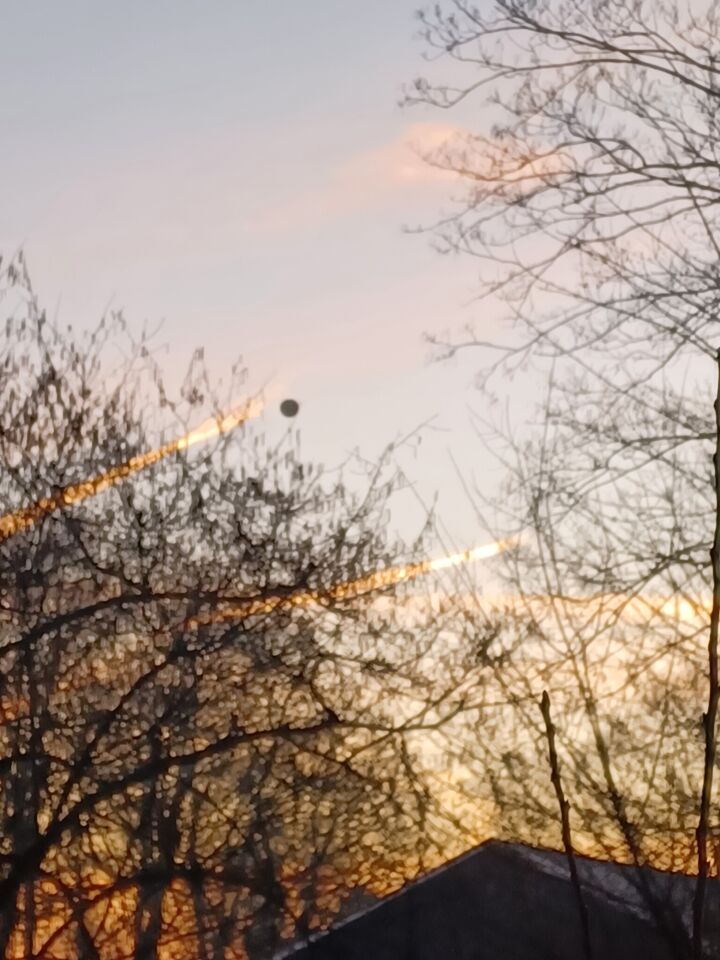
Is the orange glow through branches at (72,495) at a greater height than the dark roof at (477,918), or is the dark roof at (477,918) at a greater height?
the orange glow through branches at (72,495)

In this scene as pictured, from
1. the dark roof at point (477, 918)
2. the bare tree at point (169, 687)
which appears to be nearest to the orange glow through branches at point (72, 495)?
the bare tree at point (169, 687)

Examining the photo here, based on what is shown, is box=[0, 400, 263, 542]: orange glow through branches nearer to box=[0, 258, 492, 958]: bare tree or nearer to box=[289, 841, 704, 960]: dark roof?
box=[0, 258, 492, 958]: bare tree

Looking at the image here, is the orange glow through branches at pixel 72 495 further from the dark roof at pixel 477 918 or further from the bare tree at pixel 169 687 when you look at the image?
the dark roof at pixel 477 918

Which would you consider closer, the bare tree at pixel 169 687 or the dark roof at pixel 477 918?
the bare tree at pixel 169 687

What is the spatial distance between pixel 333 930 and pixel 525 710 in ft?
19.1

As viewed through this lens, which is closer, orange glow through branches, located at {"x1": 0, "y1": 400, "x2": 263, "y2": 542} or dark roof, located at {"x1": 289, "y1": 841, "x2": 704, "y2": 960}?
orange glow through branches, located at {"x1": 0, "y1": 400, "x2": 263, "y2": 542}

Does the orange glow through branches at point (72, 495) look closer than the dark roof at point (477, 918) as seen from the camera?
Yes

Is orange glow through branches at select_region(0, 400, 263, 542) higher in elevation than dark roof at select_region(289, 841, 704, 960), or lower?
higher

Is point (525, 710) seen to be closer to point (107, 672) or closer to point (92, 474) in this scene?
point (107, 672)

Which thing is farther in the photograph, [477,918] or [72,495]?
[477,918]

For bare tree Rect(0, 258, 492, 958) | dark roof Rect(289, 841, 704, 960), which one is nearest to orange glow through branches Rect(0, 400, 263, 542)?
bare tree Rect(0, 258, 492, 958)

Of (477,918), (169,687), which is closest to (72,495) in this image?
(169,687)

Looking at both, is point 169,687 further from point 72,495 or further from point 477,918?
point 477,918

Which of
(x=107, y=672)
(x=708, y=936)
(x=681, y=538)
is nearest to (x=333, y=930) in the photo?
(x=708, y=936)
